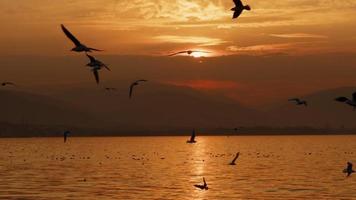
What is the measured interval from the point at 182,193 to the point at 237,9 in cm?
3536

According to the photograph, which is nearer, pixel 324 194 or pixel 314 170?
pixel 324 194

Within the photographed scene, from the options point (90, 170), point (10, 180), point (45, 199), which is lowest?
point (45, 199)

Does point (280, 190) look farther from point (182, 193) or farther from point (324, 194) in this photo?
point (182, 193)

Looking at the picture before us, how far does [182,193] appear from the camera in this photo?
234 ft

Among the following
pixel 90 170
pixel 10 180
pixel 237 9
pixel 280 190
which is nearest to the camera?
pixel 237 9

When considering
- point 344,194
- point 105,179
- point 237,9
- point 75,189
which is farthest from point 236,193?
point 237,9

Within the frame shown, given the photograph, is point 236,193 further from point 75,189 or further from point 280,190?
point 75,189

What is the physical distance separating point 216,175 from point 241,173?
513cm

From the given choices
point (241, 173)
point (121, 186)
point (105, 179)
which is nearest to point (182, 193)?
point (121, 186)

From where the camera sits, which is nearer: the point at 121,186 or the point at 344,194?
the point at 344,194

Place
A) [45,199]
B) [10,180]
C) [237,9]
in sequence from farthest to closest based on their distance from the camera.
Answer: [10,180], [45,199], [237,9]

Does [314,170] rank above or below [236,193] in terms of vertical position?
above

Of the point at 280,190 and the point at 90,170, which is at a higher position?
the point at 90,170

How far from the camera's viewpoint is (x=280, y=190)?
75375 millimetres
